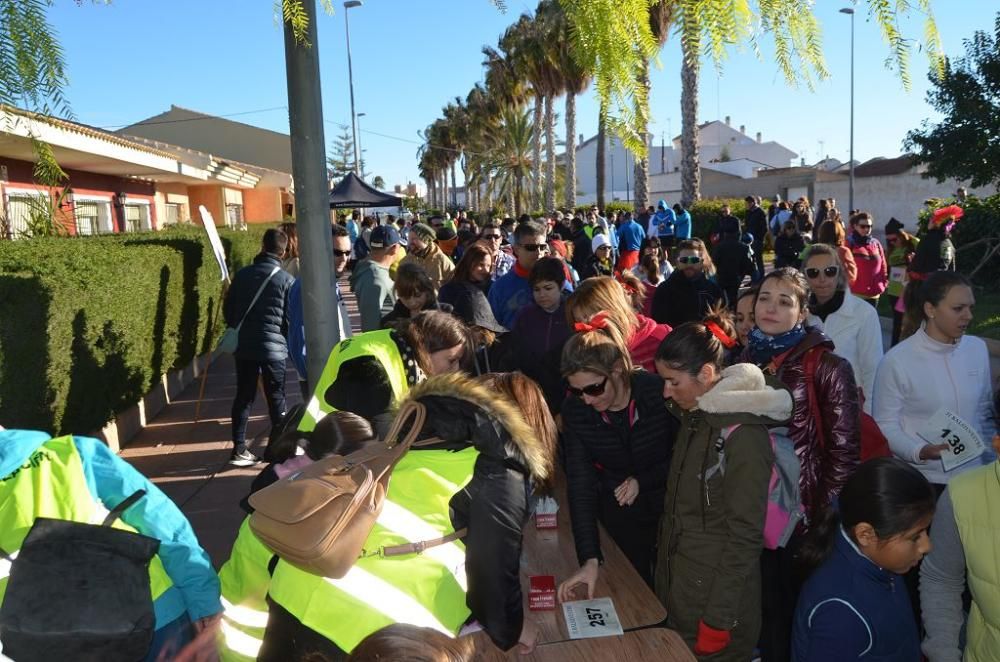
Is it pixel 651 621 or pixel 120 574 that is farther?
pixel 651 621

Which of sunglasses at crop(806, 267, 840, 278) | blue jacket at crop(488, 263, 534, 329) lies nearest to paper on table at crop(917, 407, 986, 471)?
sunglasses at crop(806, 267, 840, 278)

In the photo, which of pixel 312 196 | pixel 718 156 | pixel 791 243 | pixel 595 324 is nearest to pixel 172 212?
pixel 791 243

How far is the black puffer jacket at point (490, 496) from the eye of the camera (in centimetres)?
223

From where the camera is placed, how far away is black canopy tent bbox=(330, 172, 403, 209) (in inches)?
655

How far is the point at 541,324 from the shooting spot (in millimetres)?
5355

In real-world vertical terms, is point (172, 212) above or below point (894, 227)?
above

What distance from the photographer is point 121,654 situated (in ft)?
7.20

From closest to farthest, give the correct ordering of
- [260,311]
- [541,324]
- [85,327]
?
[541,324], [85,327], [260,311]

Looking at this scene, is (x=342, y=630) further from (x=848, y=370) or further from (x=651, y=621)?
(x=848, y=370)

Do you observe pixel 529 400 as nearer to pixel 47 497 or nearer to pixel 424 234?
pixel 47 497

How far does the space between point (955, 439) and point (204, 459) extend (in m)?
5.99

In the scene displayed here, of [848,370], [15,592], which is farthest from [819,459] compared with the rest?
[15,592]

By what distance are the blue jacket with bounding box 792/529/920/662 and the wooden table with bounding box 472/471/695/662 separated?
445 millimetres

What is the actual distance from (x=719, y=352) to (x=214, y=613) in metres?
2.07
